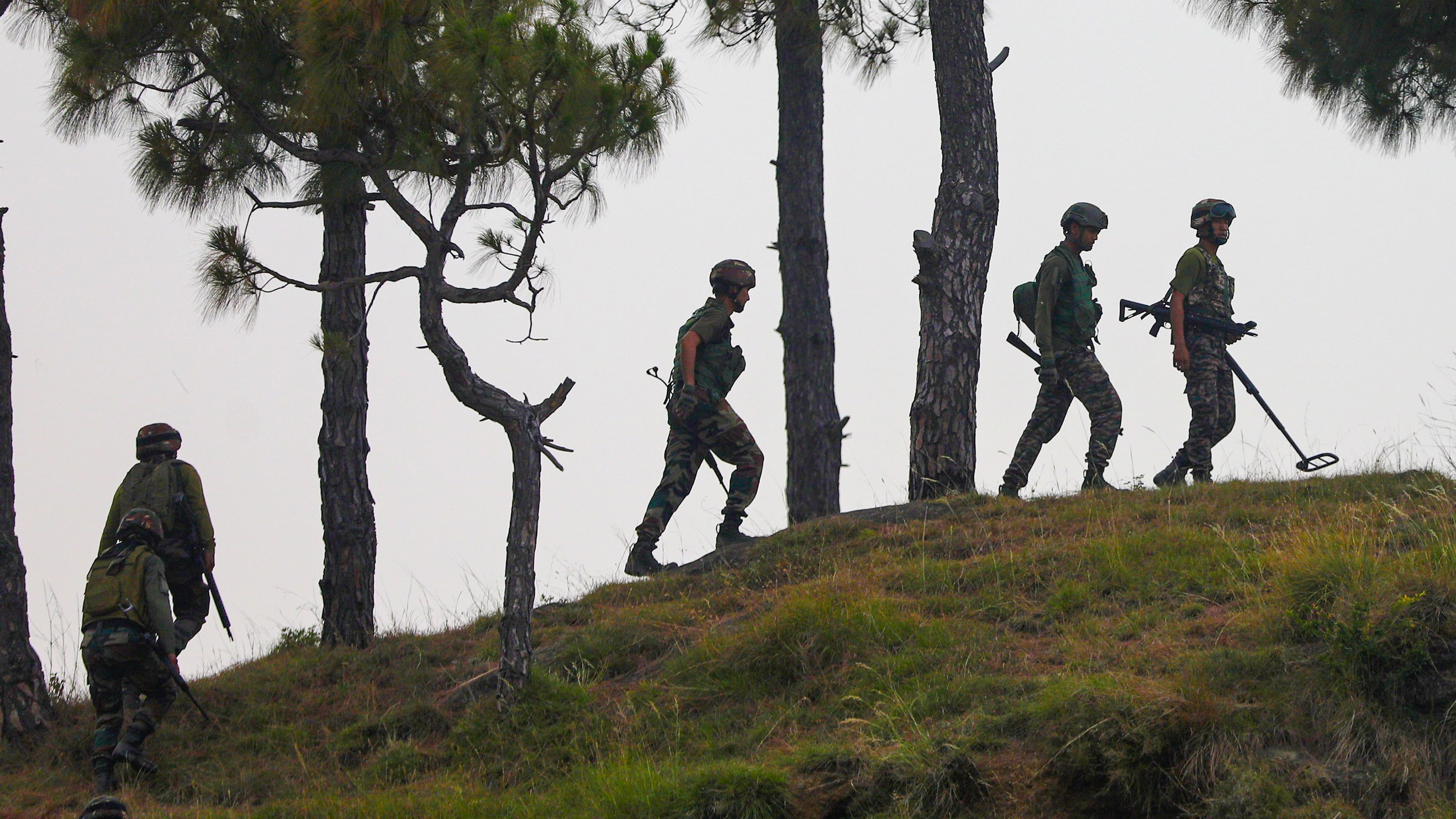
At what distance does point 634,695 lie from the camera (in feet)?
24.3

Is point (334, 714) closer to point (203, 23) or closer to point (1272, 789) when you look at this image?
point (203, 23)

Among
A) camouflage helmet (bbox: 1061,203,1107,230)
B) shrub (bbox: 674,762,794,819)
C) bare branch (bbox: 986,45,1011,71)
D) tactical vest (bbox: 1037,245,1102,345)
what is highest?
bare branch (bbox: 986,45,1011,71)

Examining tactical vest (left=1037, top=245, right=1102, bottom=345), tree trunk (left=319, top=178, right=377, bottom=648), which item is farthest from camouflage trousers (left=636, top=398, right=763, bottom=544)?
tactical vest (left=1037, top=245, right=1102, bottom=345)

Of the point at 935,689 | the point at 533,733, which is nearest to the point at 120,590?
the point at 533,733

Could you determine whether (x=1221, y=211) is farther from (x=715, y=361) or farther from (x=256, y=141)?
(x=256, y=141)

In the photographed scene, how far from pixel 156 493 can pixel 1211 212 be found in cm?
695

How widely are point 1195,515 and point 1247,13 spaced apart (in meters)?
4.96

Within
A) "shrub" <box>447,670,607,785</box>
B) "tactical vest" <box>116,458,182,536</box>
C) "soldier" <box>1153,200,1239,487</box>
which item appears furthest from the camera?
"soldier" <box>1153,200,1239,487</box>

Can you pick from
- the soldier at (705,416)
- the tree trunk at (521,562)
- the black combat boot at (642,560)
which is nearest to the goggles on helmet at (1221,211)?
the soldier at (705,416)

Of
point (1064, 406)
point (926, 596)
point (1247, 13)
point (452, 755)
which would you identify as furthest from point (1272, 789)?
point (1247, 13)

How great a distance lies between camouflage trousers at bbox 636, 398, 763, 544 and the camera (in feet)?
31.0

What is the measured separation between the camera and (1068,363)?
9625 mm

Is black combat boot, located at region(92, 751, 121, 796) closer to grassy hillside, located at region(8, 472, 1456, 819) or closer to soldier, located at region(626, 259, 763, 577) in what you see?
grassy hillside, located at region(8, 472, 1456, 819)

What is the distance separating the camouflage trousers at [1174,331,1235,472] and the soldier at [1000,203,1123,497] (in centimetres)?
66
